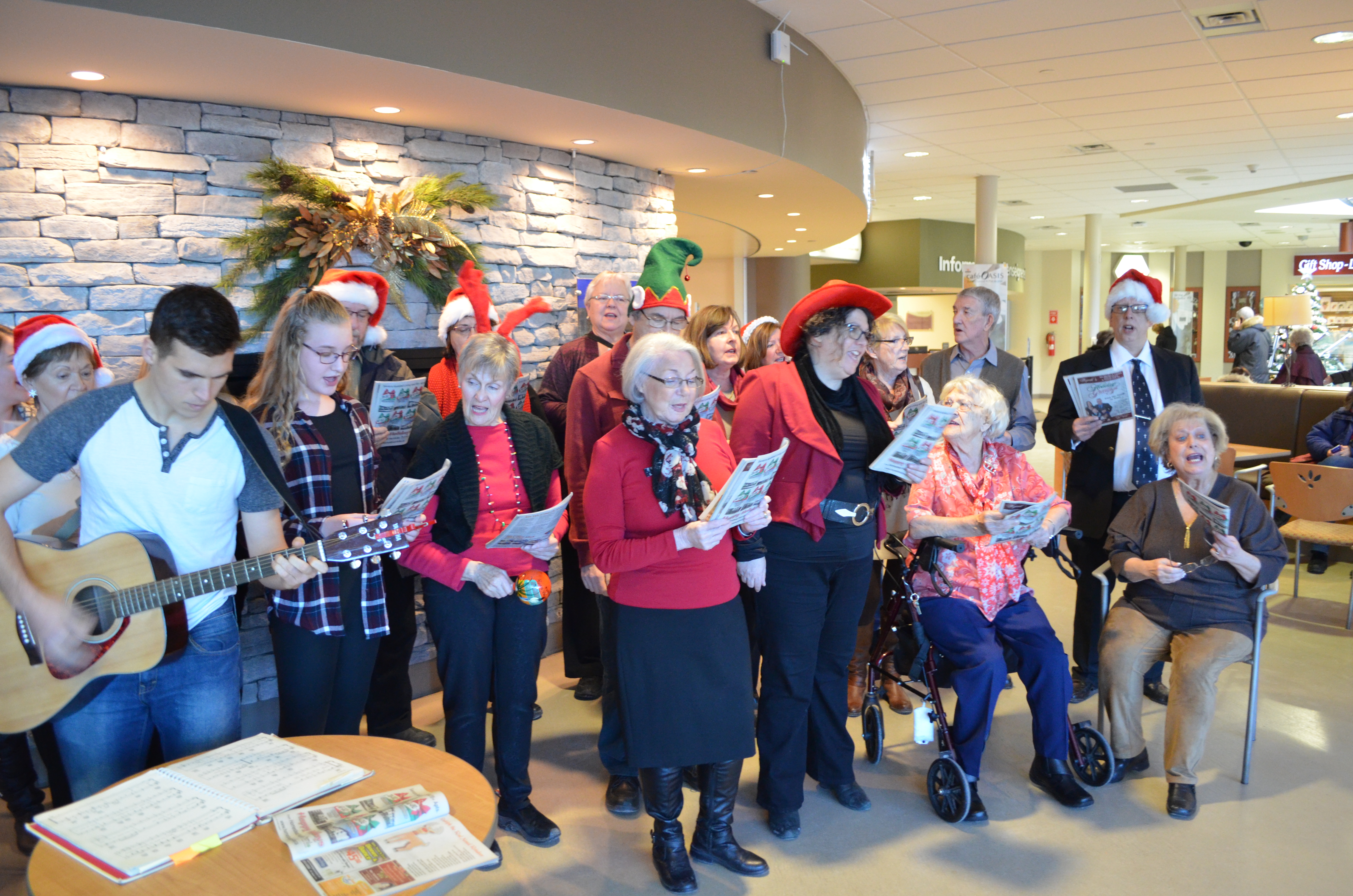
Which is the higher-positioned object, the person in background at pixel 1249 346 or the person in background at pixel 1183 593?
the person in background at pixel 1249 346

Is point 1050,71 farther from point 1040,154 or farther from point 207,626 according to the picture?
point 207,626

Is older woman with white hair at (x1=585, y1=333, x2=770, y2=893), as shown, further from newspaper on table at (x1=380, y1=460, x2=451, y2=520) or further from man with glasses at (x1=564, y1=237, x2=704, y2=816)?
newspaper on table at (x1=380, y1=460, x2=451, y2=520)

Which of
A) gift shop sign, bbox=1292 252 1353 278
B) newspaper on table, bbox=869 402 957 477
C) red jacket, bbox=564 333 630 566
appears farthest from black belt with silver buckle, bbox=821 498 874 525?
gift shop sign, bbox=1292 252 1353 278

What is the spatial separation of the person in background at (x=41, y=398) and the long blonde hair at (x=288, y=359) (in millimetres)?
661

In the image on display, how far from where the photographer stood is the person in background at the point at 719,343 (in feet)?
13.2

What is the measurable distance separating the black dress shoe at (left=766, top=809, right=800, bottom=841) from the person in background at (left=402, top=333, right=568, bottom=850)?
0.72 metres

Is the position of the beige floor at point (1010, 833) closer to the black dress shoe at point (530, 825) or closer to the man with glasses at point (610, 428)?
the black dress shoe at point (530, 825)

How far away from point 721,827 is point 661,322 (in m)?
1.79

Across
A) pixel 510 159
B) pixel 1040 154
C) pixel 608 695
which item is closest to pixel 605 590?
pixel 608 695

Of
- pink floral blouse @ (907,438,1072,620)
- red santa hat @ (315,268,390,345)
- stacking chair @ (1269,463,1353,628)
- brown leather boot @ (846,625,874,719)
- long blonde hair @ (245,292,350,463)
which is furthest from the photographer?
stacking chair @ (1269,463,1353,628)

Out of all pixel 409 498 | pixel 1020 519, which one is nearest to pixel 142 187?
pixel 409 498

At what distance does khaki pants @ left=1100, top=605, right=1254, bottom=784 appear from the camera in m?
3.06

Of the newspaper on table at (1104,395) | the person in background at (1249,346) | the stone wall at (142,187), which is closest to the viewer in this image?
the stone wall at (142,187)


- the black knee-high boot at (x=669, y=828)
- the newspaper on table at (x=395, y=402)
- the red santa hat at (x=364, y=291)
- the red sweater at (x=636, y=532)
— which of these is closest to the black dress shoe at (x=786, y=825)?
the black knee-high boot at (x=669, y=828)
